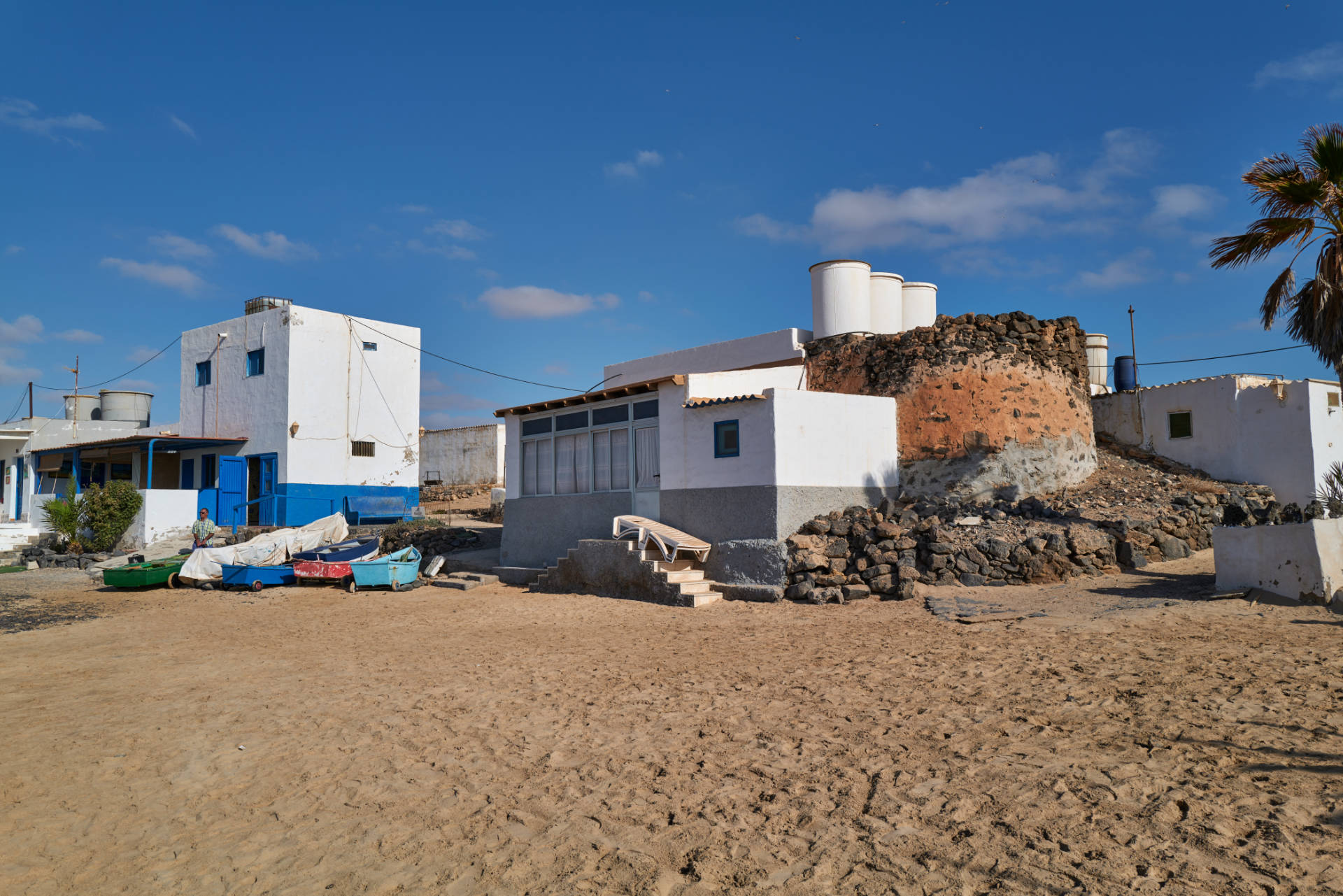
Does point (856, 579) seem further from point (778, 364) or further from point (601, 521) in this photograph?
point (778, 364)

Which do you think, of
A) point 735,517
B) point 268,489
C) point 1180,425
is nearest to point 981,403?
point 735,517

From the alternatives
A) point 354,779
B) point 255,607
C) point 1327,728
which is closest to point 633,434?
point 255,607

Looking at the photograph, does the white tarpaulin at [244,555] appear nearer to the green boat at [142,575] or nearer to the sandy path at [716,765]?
the green boat at [142,575]

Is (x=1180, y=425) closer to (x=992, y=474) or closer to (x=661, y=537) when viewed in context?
(x=992, y=474)

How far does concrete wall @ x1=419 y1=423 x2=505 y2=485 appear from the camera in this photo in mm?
38906

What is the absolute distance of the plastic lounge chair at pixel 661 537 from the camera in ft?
50.5

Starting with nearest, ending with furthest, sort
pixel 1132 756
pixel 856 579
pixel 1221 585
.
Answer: pixel 1132 756, pixel 1221 585, pixel 856 579

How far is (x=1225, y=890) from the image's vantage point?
3.84 m

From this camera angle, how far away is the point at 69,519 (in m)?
25.1

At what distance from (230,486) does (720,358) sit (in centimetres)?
1824

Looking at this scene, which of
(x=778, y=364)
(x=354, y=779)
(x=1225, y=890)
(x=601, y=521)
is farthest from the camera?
(x=778, y=364)

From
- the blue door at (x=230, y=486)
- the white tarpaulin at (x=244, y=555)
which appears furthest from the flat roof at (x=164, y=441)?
the white tarpaulin at (x=244, y=555)

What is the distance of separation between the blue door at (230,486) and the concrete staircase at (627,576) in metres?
16.0

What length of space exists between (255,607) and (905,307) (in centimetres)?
1810
